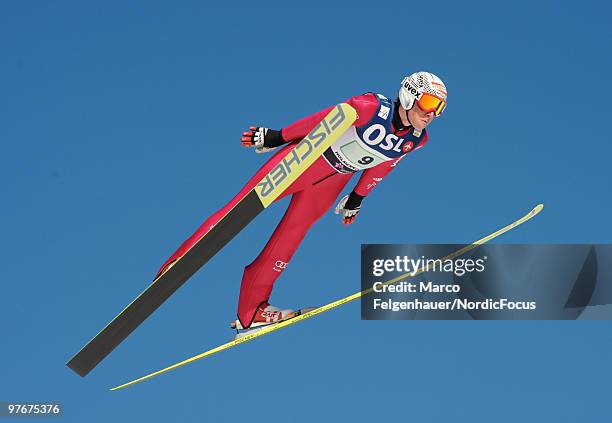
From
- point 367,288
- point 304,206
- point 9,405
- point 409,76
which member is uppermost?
point 409,76

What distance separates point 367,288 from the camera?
4980 mm

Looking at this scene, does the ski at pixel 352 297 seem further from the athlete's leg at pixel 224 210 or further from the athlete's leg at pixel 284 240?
the athlete's leg at pixel 224 210

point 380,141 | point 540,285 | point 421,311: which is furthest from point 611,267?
point 380,141

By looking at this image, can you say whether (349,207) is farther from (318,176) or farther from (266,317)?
(266,317)

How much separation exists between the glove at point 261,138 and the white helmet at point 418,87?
611 mm

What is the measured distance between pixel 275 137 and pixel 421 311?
1164 mm

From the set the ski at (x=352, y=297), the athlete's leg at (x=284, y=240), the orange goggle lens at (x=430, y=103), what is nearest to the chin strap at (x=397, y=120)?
the orange goggle lens at (x=430, y=103)

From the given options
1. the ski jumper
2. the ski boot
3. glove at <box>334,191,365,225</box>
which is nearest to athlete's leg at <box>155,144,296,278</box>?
the ski jumper

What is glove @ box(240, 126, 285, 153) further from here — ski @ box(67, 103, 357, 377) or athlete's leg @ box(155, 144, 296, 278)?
ski @ box(67, 103, 357, 377)

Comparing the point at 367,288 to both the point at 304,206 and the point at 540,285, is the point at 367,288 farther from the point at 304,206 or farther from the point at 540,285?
the point at 540,285

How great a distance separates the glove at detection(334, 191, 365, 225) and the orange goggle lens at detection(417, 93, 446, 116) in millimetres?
635

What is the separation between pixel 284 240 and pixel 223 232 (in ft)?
1.50

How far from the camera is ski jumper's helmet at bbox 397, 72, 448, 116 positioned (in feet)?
14.7

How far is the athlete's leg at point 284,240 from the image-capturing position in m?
4.87
